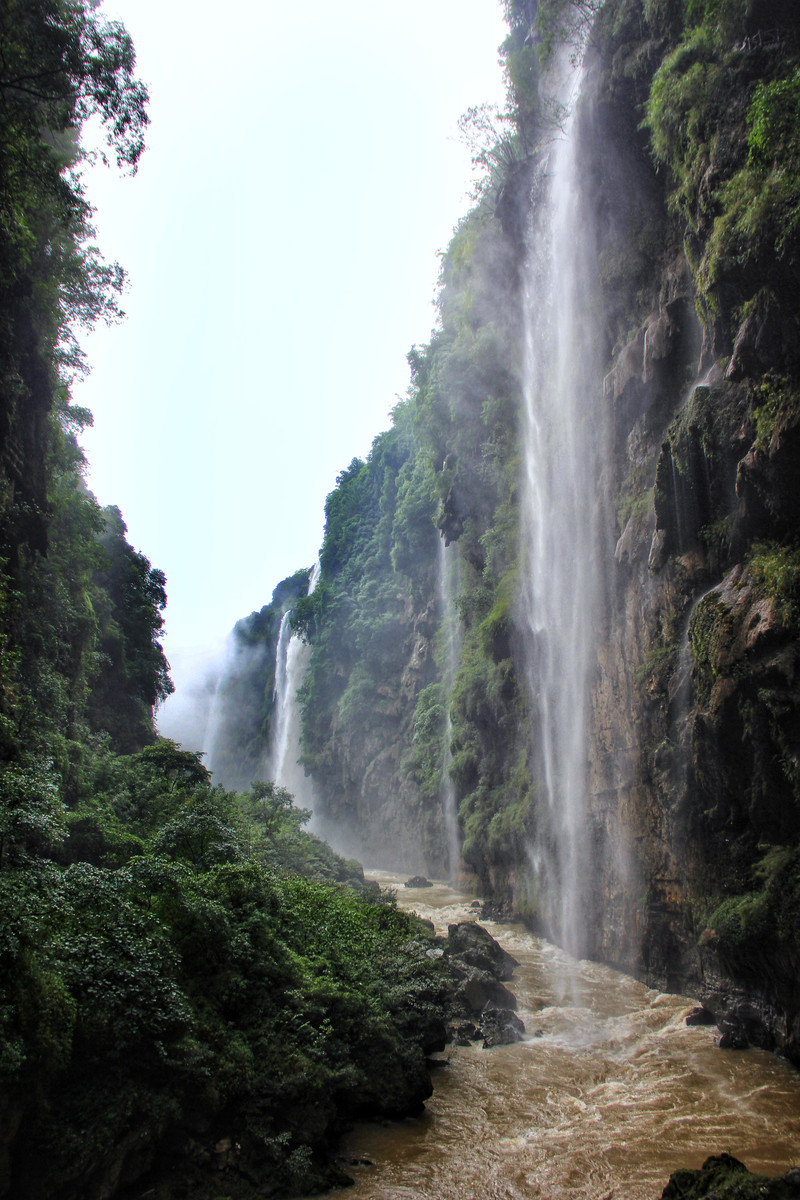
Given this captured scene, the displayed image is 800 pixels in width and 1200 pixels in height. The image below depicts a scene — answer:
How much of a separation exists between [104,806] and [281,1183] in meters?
7.95

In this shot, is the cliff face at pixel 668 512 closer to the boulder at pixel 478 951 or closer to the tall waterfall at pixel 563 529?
the tall waterfall at pixel 563 529

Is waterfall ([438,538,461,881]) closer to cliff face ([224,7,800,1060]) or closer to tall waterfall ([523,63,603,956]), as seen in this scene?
cliff face ([224,7,800,1060])

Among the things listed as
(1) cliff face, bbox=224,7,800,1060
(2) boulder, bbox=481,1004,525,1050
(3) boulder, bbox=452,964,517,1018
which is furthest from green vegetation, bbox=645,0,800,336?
(3) boulder, bbox=452,964,517,1018

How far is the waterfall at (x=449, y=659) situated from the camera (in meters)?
29.5

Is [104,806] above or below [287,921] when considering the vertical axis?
above

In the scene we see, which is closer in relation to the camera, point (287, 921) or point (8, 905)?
point (8, 905)

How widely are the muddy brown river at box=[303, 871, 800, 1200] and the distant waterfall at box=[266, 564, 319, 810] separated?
1525 inches

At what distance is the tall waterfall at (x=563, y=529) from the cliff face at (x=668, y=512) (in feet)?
1.07

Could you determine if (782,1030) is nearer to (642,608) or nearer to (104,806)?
(642,608)

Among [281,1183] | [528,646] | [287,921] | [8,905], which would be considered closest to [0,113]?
[8,905]

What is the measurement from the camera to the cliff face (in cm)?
973

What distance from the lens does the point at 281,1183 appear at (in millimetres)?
6336

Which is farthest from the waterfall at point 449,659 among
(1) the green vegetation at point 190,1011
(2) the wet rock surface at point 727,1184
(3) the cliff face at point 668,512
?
(2) the wet rock surface at point 727,1184

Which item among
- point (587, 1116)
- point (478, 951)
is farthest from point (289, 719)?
point (587, 1116)
